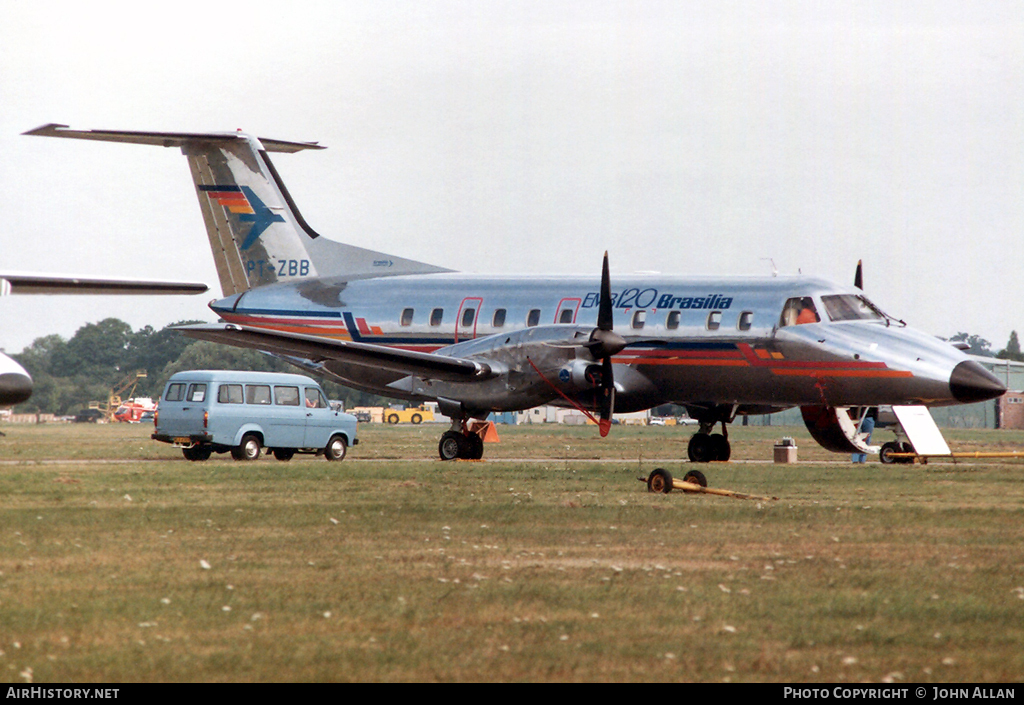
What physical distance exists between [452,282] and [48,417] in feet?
369

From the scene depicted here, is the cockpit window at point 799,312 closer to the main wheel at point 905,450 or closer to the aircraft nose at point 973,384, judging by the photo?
the aircraft nose at point 973,384

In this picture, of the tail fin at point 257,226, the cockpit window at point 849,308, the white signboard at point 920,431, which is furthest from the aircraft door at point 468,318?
the white signboard at point 920,431

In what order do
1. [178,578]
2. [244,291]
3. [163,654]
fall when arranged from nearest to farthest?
[163,654] → [178,578] → [244,291]

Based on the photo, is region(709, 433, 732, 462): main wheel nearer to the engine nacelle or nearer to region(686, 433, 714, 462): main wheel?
region(686, 433, 714, 462): main wheel

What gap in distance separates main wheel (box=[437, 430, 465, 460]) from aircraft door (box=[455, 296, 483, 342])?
240cm

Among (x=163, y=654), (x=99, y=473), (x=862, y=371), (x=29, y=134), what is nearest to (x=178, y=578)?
(x=163, y=654)

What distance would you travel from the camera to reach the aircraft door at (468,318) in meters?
31.3

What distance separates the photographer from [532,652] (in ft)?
29.9

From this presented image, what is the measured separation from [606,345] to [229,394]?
9.71 m

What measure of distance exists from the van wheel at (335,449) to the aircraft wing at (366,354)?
3.97 meters

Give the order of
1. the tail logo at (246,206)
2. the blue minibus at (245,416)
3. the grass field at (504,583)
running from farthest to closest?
the tail logo at (246,206)
the blue minibus at (245,416)
the grass field at (504,583)

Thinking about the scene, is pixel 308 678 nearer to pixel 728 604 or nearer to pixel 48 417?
pixel 728 604

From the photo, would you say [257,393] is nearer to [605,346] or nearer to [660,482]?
[605,346]

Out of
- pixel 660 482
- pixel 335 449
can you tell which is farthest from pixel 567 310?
pixel 660 482
